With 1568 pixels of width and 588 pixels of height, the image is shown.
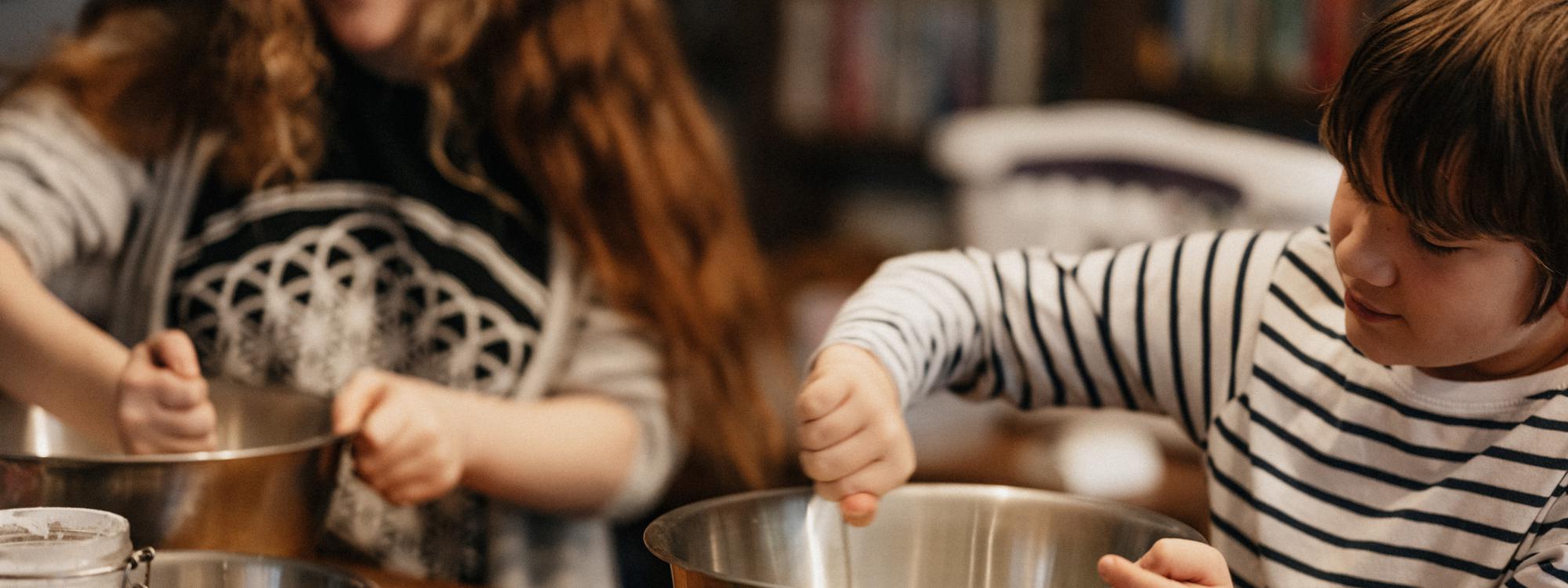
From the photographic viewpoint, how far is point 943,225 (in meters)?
2.49

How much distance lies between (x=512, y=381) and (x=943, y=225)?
1.58 m

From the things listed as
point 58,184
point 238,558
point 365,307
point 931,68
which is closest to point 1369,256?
point 238,558

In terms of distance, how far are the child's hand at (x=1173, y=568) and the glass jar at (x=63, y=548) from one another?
0.36 meters

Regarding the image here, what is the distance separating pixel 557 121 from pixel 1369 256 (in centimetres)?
62

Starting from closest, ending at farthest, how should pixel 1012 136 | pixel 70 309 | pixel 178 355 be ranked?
pixel 178 355 → pixel 70 309 → pixel 1012 136

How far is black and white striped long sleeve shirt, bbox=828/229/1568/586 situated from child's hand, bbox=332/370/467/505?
0.24 m

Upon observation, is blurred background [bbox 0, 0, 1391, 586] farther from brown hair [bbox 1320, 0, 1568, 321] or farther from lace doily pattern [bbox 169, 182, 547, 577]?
brown hair [bbox 1320, 0, 1568, 321]

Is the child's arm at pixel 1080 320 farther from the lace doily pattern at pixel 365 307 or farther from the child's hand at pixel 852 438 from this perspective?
the lace doily pattern at pixel 365 307

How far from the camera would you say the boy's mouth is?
57 centimetres

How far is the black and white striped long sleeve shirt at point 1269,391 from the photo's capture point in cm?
61

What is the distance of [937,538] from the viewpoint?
0.61 metres

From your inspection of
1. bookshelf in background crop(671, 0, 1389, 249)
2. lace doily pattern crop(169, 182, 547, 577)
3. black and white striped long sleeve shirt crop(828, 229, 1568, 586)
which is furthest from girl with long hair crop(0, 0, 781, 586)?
bookshelf in background crop(671, 0, 1389, 249)

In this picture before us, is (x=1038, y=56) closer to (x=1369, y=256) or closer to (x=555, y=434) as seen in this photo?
(x=555, y=434)

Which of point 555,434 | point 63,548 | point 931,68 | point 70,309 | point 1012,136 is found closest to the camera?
point 63,548
